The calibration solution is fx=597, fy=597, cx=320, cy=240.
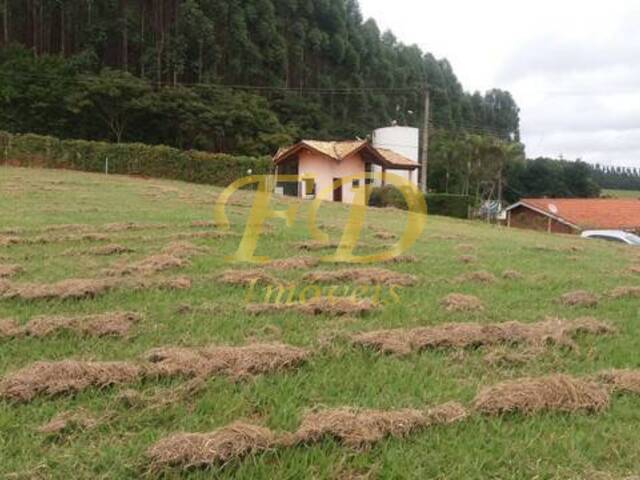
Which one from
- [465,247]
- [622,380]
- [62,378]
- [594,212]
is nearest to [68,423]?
[62,378]

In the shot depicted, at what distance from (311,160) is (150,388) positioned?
83.0ft

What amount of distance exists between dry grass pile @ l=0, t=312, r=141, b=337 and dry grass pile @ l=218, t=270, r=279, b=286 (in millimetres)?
1518

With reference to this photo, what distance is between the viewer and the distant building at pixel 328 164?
26.9 meters

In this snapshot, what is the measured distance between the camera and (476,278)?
6.32 metres

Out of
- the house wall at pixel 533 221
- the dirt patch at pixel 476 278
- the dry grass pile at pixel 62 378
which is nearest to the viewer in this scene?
the dry grass pile at pixel 62 378

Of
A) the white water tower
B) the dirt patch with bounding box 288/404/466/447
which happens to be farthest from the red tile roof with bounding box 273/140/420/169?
the dirt patch with bounding box 288/404/466/447

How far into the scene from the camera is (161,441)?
2379 mm

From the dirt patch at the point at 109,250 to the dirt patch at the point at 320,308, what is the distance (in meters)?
3.14

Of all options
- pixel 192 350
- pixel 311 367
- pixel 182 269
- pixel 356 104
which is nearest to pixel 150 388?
pixel 192 350

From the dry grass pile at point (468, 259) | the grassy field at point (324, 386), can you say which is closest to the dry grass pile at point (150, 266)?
the grassy field at point (324, 386)

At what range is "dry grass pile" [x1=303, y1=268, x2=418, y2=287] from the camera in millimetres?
5820

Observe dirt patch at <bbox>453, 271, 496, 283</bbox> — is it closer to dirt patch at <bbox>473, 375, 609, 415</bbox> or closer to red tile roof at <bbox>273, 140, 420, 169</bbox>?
dirt patch at <bbox>473, 375, 609, 415</bbox>

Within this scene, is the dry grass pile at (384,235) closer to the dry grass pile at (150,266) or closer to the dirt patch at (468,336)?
the dry grass pile at (150,266)

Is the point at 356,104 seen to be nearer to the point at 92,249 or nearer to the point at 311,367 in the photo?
the point at 92,249
